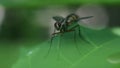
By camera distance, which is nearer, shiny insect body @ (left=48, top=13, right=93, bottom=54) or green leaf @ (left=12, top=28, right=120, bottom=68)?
green leaf @ (left=12, top=28, right=120, bottom=68)

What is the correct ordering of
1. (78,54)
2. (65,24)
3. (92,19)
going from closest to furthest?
(78,54)
(65,24)
(92,19)

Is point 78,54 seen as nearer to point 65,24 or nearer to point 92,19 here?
point 65,24

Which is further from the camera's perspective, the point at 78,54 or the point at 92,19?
the point at 92,19

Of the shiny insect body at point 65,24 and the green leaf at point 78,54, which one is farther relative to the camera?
the shiny insect body at point 65,24

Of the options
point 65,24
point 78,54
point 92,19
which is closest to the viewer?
point 78,54

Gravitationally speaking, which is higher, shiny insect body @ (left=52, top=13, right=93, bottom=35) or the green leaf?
shiny insect body @ (left=52, top=13, right=93, bottom=35)

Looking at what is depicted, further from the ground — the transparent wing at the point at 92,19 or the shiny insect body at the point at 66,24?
the shiny insect body at the point at 66,24

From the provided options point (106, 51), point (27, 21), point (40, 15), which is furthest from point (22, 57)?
point (40, 15)

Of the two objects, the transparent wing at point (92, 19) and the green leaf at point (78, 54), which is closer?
the green leaf at point (78, 54)

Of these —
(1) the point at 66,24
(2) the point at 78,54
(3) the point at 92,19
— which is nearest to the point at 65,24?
(1) the point at 66,24
